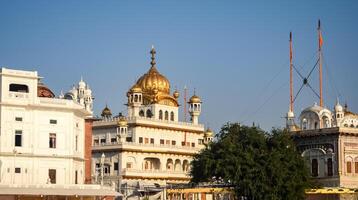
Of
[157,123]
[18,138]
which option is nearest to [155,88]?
[157,123]

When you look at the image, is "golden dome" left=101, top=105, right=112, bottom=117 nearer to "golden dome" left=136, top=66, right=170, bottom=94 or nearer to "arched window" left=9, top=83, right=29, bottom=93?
"golden dome" left=136, top=66, right=170, bottom=94

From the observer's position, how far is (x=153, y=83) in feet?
327

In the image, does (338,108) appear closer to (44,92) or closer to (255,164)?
(255,164)

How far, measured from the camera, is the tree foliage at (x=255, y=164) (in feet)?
211

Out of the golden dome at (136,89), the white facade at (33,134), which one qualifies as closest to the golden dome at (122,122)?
the golden dome at (136,89)

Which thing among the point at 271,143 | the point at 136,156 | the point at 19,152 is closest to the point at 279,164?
the point at 271,143

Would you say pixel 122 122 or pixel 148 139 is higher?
pixel 122 122

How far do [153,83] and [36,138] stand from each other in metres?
38.5

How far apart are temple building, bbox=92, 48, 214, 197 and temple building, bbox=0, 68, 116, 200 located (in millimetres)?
18626

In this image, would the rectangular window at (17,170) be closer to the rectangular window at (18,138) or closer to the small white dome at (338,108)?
the rectangular window at (18,138)

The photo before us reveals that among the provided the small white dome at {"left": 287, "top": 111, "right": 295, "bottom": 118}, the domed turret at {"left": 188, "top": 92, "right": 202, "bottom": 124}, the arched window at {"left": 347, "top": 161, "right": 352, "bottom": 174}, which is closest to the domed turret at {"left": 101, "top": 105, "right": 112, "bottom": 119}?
the domed turret at {"left": 188, "top": 92, "right": 202, "bottom": 124}

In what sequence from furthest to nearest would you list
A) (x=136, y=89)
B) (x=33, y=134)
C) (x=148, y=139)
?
1. (x=136, y=89)
2. (x=148, y=139)
3. (x=33, y=134)

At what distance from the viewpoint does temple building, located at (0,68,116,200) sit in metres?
61.1

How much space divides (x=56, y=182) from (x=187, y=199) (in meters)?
17.9
